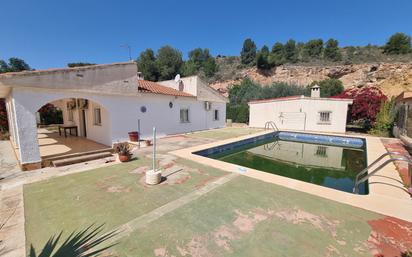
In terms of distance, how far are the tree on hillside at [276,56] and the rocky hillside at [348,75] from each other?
1624 millimetres

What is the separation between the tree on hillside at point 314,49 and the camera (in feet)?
148

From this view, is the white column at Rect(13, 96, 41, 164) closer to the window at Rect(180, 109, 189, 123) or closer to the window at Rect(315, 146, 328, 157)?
the window at Rect(180, 109, 189, 123)

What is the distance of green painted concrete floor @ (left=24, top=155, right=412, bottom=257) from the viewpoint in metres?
2.75

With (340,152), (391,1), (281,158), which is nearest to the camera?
(281,158)

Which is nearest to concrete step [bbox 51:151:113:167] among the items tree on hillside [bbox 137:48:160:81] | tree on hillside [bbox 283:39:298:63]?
tree on hillside [bbox 137:48:160:81]

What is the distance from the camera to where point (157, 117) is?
12539 mm

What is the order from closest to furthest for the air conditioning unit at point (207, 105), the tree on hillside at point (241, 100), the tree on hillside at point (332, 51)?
the air conditioning unit at point (207, 105) < the tree on hillside at point (241, 100) < the tree on hillside at point (332, 51)

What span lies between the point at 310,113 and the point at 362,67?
1063 inches

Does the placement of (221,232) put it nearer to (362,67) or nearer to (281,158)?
(281,158)

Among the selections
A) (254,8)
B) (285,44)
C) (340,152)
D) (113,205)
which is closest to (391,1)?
(254,8)

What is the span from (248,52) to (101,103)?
164 feet

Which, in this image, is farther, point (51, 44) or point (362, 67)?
point (362, 67)

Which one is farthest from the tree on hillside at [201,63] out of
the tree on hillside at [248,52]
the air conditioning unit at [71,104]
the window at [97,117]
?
the window at [97,117]

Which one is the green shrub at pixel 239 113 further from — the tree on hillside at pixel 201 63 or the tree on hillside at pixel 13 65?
the tree on hillside at pixel 13 65
